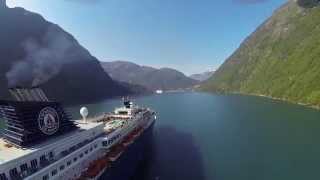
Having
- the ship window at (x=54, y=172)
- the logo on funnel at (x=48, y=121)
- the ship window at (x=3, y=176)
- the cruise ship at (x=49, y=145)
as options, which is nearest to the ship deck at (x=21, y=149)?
the cruise ship at (x=49, y=145)

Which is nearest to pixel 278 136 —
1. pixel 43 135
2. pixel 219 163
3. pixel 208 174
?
pixel 219 163

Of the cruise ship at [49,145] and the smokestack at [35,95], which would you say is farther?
the smokestack at [35,95]

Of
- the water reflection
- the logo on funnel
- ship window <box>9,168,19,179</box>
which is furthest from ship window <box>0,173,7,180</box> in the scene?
the water reflection

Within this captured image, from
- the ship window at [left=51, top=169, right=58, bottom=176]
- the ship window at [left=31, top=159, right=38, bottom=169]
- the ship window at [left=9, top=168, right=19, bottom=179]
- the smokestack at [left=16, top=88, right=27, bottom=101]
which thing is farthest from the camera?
the smokestack at [left=16, top=88, right=27, bottom=101]

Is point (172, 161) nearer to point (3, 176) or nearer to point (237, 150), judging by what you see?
point (237, 150)

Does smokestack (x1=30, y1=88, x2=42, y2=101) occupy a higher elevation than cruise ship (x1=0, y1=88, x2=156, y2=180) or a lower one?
higher

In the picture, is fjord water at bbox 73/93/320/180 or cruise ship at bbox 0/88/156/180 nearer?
cruise ship at bbox 0/88/156/180

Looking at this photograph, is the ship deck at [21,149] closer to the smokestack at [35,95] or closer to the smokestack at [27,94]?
the smokestack at [35,95]

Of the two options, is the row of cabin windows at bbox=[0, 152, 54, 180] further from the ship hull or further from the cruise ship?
the ship hull
